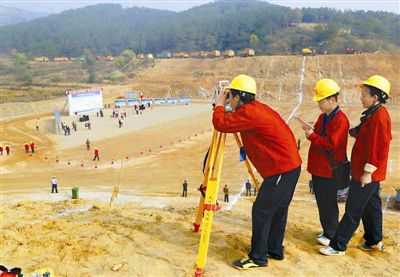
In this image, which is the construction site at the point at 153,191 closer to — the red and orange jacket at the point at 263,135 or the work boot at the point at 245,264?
the work boot at the point at 245,264

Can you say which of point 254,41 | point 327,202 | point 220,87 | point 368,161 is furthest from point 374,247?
point 254,41

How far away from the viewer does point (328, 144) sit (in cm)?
548

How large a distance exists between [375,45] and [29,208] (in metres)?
115

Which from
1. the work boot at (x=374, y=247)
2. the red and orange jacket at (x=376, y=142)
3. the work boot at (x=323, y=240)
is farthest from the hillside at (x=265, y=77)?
the red and orange jacket at (x=376, y=142)

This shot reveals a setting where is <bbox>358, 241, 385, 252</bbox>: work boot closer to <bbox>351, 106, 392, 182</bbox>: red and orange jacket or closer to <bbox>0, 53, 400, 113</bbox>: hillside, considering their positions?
<bbox>351, 106, 392, 182</bbox>: red and orange jacket

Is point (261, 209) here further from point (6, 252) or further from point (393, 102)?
point (393, 102)

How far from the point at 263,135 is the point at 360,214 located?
6.51 feet

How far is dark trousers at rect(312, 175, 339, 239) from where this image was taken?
596 centimetres

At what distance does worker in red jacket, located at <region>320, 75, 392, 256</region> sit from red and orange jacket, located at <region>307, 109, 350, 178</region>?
20 cm

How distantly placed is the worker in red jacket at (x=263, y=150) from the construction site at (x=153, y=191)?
1.51ft

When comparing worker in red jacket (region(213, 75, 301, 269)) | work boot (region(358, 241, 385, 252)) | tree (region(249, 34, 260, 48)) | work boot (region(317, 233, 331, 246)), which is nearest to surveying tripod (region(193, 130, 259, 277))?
worker in red jacket (region(213, 75, 301, 269))

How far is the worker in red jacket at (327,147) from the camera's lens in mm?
5496

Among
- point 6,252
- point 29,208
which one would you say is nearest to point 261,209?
point 6,252

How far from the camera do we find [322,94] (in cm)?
553
